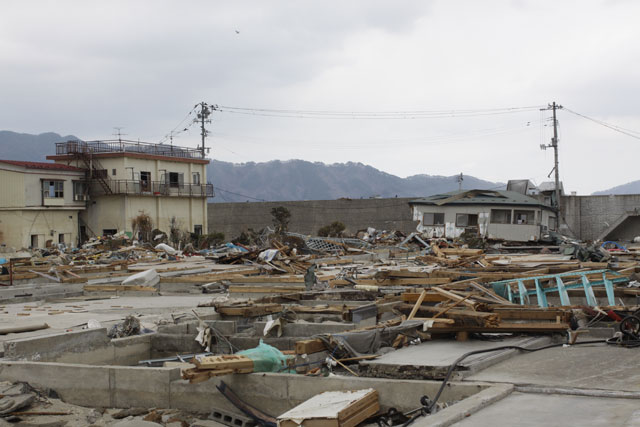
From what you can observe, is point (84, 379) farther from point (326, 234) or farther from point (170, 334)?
point (326, 234)

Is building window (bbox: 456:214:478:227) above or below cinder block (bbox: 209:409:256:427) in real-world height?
above

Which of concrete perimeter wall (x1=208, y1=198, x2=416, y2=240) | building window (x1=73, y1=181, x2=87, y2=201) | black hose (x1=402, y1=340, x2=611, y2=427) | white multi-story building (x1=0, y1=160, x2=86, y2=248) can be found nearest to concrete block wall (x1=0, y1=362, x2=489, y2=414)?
black hose (x1=402, y1=340, x2=611, y2=427)

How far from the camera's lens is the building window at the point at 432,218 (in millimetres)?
45406

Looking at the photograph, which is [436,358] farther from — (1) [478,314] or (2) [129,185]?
(2) [129,185]

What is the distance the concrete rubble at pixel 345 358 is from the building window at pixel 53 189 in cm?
3193

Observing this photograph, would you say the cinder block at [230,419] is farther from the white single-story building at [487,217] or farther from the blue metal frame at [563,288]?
the white single-story building at [487,217]

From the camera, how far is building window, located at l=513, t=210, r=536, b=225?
44.2 meters

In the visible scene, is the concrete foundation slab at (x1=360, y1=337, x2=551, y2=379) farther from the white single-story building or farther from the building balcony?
the building balcony

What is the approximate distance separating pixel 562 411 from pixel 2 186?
147 ft

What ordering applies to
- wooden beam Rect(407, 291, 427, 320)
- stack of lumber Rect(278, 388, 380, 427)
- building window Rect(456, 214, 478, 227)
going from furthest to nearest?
1. building window Rect(456, 214, 478, 227)
2. wooden beam Rect(407, 291, 427, 320)
3. stack of lumber Rect(278, 388, 380, 427)

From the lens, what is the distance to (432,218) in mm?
45719

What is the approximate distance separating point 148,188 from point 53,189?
6.91m

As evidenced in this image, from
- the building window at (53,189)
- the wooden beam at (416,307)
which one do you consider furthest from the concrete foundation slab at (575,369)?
Answer: the building window at (53,189)

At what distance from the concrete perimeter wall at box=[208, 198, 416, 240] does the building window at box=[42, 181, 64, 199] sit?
13.1m
